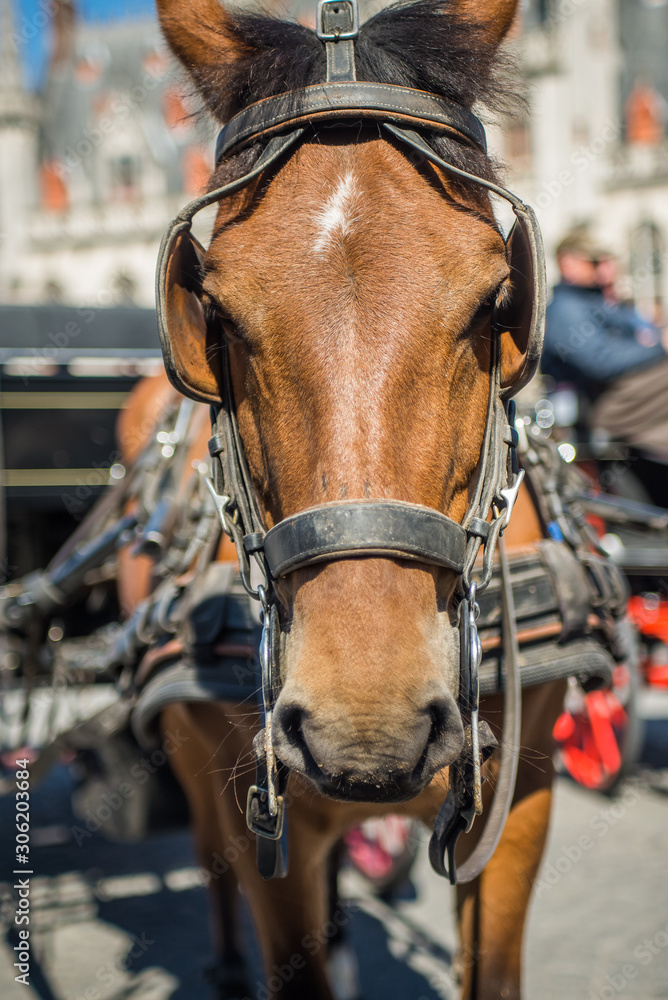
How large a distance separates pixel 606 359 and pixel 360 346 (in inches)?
115

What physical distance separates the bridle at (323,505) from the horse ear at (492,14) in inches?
6.9

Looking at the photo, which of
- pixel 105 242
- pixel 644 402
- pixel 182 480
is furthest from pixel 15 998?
pixel 105 242

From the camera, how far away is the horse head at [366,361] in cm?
97

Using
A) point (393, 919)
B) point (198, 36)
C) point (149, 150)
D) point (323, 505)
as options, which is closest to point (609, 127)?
point (149, 150)

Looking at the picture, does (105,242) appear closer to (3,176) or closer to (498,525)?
(3,176)

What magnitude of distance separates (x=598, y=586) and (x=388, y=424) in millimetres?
849

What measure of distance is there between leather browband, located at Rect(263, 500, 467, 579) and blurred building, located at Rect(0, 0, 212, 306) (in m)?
25.4

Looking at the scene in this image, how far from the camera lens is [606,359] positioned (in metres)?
3.71

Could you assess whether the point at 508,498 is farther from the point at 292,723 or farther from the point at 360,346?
the point at 292,723

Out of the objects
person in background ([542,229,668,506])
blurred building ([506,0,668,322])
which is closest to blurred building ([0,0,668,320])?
blurred building ([506,0,668,322])

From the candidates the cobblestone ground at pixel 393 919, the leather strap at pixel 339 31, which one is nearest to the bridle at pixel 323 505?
the leather strap at pixel 339 31

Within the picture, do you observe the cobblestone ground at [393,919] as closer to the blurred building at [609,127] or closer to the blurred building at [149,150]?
the blurred building at [609,127]

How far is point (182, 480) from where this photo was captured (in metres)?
2.36

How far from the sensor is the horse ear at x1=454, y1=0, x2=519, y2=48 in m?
1.36
